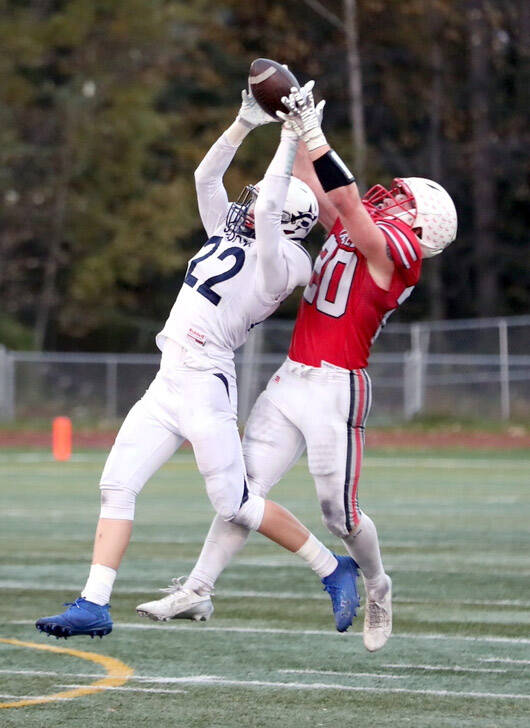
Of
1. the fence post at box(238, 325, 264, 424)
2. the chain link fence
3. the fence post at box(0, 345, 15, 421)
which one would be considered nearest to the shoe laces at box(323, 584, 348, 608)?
the chain link fence

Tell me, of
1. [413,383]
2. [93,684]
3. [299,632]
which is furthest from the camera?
[413,383]

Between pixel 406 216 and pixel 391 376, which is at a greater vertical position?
pixel 406 216

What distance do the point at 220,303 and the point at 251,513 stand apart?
0.74 meters

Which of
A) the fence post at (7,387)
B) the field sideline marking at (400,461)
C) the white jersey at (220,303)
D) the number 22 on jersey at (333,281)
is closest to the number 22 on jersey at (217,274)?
the white jersey at (220,303)

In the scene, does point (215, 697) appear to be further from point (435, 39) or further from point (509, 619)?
point (435, 39)

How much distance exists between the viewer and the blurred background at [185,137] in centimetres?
2889

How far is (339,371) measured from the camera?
5293 millimetres

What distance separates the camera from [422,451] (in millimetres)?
20047

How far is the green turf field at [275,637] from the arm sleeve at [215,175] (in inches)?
64.5

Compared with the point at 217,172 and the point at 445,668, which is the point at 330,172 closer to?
the point at 217,172

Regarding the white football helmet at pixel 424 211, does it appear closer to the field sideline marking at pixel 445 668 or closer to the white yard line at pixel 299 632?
the field sideline marking at pixel 445 668

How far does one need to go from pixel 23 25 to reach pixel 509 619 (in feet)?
79.1

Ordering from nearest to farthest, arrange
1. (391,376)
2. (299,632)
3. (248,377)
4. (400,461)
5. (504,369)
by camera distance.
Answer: (299,632), (400,461), (504,369), (391,376), (248,377)

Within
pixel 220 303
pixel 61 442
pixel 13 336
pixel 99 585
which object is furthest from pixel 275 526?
pixel 13 336
